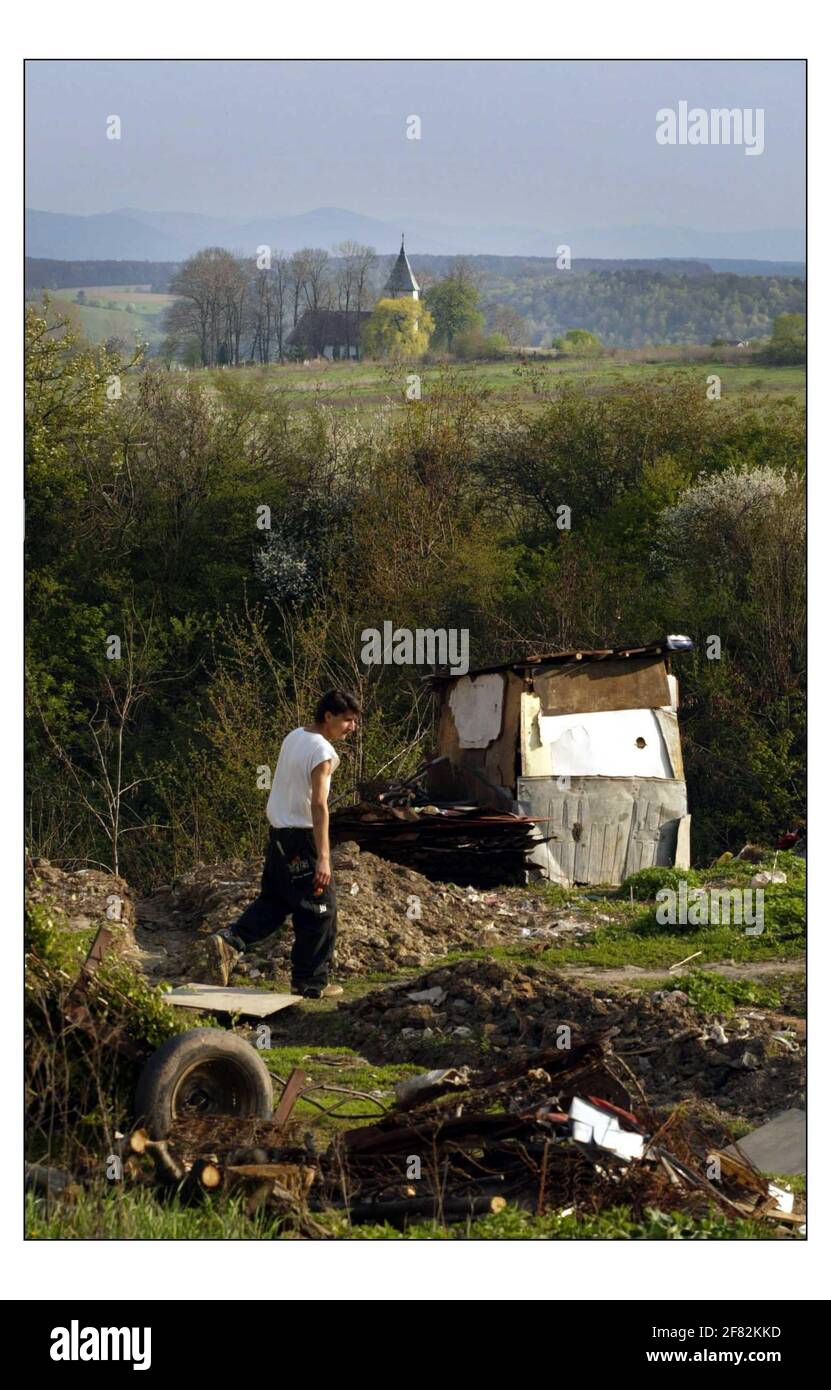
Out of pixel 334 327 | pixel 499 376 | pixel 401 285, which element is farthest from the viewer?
pixel 334 327

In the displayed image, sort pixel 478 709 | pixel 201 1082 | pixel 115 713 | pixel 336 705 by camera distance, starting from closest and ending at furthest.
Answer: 1. pixel 201 1082
2. pixel 336 705
3. pixel 478 709
4. pixel 115 713

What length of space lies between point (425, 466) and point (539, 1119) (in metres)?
34.3

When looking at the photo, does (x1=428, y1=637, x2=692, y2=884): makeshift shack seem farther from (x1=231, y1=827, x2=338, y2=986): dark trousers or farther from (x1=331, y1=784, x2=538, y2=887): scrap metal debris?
(x1=231, y1=827, x2=338, y2=986): dark trousers

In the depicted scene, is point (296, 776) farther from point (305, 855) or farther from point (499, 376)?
point (499, 376)

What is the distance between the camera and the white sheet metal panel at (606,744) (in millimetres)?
18469

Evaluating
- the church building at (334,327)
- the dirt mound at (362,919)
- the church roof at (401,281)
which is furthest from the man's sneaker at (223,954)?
the church building at (334,327)

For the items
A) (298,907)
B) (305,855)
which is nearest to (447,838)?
(298,907)

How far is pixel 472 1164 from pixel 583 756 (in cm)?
1234

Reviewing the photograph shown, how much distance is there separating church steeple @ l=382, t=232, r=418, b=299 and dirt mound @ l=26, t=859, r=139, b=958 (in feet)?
115

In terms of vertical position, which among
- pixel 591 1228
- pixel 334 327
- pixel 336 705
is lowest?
pixel 591 1228

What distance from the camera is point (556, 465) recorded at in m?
42.6

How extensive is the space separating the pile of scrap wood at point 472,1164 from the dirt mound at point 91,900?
628 centimetres

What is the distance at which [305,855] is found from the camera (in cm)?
1055

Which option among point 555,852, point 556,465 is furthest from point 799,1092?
point 556,465
